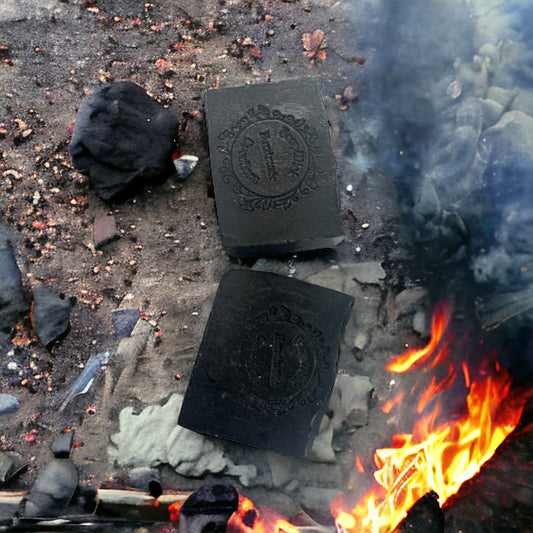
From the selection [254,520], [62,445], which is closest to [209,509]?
[254,520]

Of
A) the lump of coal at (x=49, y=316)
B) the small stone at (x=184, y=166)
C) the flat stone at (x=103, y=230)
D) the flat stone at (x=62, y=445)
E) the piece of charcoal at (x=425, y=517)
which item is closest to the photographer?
the piece of charcoal at (x=425, y=517)

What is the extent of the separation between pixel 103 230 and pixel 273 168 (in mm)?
1304

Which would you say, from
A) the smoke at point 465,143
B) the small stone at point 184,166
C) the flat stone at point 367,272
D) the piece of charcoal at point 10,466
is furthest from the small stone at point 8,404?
the smoke at point 465,143

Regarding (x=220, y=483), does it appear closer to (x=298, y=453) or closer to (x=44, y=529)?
(x=298, y=453)

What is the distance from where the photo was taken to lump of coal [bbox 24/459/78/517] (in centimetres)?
374

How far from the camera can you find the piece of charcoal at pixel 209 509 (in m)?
3.51

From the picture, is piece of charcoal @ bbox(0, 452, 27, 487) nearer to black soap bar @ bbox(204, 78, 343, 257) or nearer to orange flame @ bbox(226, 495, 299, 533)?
orange flame @ bbox(226, 495, 299, 533)

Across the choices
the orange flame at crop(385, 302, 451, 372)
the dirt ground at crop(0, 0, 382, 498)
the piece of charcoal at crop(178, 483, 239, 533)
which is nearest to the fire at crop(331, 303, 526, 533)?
the orange flame at crop(385, 302, 451, 372)

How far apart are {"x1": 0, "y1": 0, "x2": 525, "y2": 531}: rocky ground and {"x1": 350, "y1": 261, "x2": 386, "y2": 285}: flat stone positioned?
0.01m

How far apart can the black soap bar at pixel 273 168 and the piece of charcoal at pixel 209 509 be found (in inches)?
61.6

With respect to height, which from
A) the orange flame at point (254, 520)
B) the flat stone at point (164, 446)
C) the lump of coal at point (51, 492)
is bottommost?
the orange flame at point (254, 520)

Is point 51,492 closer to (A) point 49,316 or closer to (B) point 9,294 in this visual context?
(A) point 49,316

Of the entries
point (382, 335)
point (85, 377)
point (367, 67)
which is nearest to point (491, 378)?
point (382, 335)

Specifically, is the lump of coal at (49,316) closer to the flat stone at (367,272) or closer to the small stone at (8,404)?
the small stone at (8,404)
